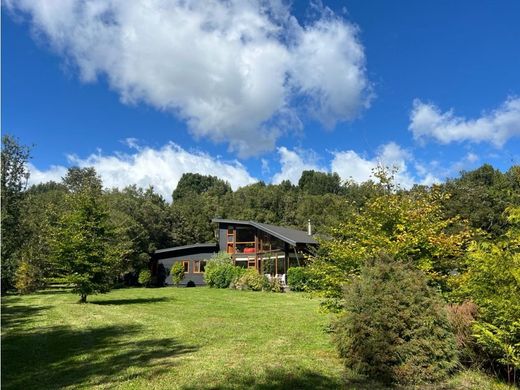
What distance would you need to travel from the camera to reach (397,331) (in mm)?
6398

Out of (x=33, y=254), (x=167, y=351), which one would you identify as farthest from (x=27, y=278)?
(x=167, y=351)

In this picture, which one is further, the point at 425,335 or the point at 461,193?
the point at 461,193

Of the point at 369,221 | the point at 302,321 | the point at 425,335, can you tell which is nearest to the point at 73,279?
the point at 302,321

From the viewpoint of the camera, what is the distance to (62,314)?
14109mm

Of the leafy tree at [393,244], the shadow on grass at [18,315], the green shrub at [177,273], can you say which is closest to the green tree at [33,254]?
the shadow on grass at [18,315]

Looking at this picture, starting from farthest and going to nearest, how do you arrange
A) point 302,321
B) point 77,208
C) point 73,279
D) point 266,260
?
point 266,260 → point 77,208 → point 73,279 → point 302,321

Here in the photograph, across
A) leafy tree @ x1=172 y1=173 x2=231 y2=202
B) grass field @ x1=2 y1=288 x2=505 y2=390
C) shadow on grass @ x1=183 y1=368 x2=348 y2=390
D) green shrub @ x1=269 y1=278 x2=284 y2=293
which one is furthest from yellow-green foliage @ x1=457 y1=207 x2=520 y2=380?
leafy tree @ x1=172 y1=173 x2=231 y2=202

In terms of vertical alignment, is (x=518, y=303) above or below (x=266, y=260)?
below

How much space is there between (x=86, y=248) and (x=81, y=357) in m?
10.5

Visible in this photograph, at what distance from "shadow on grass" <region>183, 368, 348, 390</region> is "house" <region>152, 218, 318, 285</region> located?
21.7 metres

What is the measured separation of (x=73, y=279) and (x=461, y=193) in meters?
35.2

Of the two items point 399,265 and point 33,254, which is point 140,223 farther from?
point 399,265

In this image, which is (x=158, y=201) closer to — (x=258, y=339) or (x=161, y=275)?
(x=161, y=275)

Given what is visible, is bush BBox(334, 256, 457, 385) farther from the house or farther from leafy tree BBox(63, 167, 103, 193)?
leafy tree BBox(63, 167, 103, 193)
